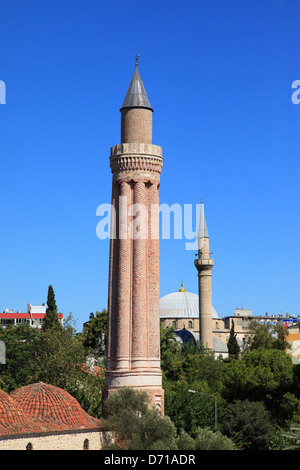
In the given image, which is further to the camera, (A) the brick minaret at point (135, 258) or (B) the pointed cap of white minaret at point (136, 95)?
(B) the pointed cap of white minaret at point (136, 95)

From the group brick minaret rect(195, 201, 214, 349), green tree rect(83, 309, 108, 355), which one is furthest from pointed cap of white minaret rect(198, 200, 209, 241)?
green tree rect(83, 309, 108, 355)

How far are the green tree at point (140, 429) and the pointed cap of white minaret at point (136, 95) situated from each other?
17.1 metres

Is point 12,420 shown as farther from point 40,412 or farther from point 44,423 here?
point 40,412

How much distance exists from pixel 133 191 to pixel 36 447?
16529 mm

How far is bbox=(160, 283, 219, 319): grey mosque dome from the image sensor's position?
10706 cm

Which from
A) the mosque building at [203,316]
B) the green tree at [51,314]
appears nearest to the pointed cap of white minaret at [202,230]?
the mosque building at [203,316]

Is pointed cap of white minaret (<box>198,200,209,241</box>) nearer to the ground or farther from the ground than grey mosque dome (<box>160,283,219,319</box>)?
farther from the ground

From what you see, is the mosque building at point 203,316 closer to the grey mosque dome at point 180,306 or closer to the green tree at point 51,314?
the grey mosque dome at point 180,306

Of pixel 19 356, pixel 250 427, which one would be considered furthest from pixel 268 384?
pixel 19 356

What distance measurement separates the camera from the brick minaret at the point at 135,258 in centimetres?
3747

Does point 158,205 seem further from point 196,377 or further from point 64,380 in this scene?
point 196,377

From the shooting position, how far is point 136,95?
40.7 meters

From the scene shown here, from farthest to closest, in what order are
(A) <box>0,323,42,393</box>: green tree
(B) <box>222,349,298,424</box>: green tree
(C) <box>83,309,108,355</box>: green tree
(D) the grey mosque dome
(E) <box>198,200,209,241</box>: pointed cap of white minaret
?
(D) the grey mosque dome, (E) <box>198,200,209,241</box>: pointed cap of white minaret, (C) <box>83,309,108,355</box>: green tree, (A) <box>0,323,42,393</box>: green tree, (B) <box>222,349,298,424</box>: green tree

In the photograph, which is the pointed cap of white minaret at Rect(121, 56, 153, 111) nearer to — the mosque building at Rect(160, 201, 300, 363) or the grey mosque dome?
the mosque building at Rect(160, 201, 300, 363)
